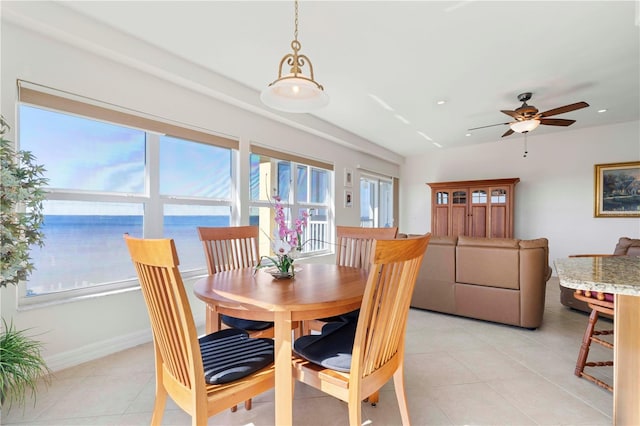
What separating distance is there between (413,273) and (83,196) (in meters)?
2.42

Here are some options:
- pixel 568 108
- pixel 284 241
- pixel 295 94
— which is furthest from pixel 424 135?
pixel 284 241

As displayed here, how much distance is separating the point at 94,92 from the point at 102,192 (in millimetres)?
751

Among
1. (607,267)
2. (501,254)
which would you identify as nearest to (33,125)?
(607,267)

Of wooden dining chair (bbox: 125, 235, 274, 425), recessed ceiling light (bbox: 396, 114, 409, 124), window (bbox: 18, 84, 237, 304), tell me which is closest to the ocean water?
window (bbox: 18, 84, 237, 304)

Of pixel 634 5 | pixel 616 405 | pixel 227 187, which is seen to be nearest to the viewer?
pixel 616 405

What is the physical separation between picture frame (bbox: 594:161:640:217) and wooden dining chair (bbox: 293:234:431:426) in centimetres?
544

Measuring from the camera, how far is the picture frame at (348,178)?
5.16 metres

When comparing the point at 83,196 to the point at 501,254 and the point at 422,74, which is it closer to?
the point at 422,74

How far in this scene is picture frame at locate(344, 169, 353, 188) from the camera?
5164 mm

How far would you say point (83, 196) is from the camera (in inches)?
88.7

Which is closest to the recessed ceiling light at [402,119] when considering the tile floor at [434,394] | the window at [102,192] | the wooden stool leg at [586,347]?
the window at [102,192]

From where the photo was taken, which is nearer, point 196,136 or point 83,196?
point 83,196

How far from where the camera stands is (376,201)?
21.1 feet

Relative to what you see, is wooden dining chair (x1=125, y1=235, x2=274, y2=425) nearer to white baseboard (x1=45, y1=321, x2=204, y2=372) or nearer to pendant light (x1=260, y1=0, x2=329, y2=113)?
pendant light (x1=260, y1=0, x2=329, y2=113)
